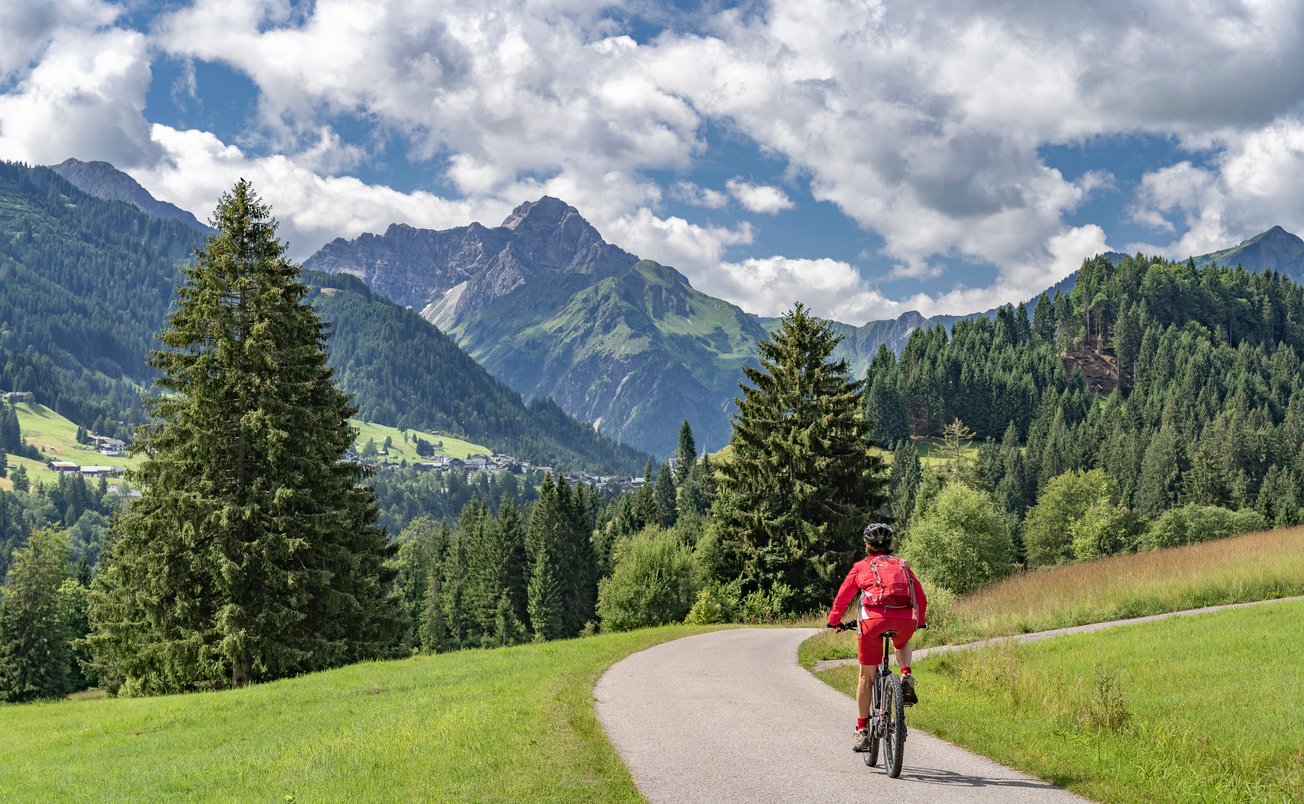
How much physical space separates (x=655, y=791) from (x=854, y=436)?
3408 centimetres

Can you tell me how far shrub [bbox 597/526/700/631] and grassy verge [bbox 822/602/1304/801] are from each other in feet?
90.2

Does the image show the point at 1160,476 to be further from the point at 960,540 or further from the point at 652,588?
the point at 652,588

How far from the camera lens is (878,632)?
9859 millimetres

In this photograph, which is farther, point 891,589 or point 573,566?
point 573,566

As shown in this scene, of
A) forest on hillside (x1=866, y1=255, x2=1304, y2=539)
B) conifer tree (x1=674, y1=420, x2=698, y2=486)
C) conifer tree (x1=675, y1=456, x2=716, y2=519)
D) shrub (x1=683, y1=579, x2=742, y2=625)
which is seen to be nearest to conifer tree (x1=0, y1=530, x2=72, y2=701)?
shrub (x1=683, y1=579, x2=742, y2=625)

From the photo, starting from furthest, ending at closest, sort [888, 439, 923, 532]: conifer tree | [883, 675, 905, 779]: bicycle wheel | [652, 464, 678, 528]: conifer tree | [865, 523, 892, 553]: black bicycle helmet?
[652, 464, 678, 528]: conifer tree → [888, 439, 923, 532]: conifer tree → [865, 523, 892, 553]: black bicycle helmet → [883, 675, 905, 779]: bicycle wheel

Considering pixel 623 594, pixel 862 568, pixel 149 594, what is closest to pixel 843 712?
pixel 862 568

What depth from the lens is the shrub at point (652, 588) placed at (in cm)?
4484

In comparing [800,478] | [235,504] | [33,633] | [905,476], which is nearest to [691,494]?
[905,476]

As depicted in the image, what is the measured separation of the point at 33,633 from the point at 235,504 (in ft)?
200

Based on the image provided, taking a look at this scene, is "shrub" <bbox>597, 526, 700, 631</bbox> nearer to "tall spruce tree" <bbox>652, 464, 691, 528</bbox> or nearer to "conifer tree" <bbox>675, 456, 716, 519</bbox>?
"conifer tree" <bbox>675, 456, 716, 519</bbox>

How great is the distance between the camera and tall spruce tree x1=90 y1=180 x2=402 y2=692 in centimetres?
2745

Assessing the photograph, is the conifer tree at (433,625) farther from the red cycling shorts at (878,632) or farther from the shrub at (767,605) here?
the red cycling shorts at (878,632)

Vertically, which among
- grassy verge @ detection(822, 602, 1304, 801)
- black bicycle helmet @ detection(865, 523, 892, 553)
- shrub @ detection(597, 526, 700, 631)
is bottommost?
shrub @ detection(597, 526, 700, 631)
